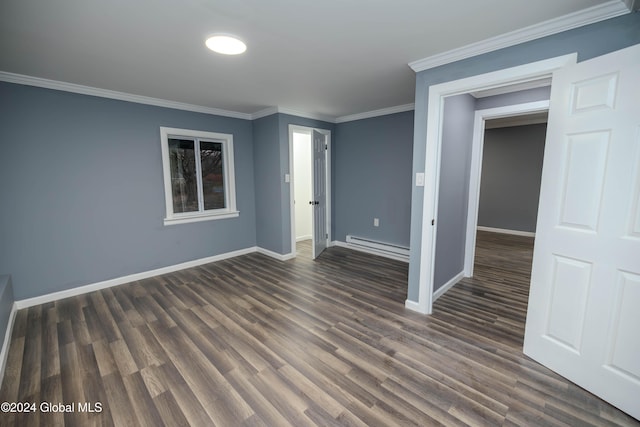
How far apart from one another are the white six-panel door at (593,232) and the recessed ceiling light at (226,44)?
7.39 feet

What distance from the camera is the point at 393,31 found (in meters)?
1.91

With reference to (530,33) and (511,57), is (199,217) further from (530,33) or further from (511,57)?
(530,33)

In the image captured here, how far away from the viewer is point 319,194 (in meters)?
4.73

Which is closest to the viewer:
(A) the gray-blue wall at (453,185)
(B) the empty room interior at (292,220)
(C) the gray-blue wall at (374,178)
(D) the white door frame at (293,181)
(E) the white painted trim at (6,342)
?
(B) the empty room interior at (292,220)

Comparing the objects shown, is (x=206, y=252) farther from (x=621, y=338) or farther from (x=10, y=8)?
(x=621, y=338)

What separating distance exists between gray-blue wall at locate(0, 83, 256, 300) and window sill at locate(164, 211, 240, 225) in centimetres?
8

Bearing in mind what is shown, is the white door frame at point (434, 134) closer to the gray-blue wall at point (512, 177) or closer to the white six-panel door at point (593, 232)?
the white six-panel door at point (593, 232)

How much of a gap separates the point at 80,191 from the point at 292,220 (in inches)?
107

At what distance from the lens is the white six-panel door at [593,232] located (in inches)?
59.9

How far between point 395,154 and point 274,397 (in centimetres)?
366

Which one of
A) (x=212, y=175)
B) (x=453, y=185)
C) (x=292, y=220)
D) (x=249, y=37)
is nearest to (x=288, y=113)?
(x=212, y=175)

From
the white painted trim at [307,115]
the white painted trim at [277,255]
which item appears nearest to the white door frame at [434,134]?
the white painted trim at [277,255]

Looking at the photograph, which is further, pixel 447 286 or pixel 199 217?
pixel 199 217

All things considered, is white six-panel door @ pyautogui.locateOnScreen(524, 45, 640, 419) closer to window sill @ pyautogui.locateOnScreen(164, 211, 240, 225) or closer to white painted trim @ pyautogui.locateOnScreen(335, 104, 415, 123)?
white painted trim @ pyautogui.locateOnScreen(335, 104, 415, 123)
